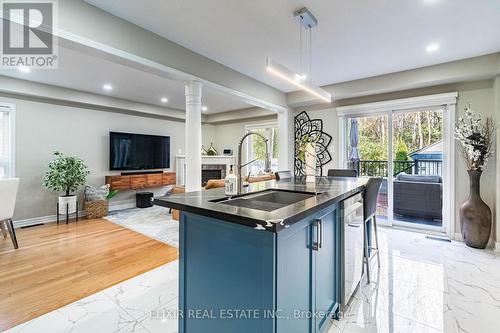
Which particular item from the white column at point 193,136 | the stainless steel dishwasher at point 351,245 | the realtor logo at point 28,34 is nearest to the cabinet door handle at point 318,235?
the stainless steel dishwasher at point 351,245

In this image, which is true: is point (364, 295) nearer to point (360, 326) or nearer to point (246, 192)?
point (360, 326)

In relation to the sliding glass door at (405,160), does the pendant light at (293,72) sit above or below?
above

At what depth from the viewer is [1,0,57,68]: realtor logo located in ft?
6.02

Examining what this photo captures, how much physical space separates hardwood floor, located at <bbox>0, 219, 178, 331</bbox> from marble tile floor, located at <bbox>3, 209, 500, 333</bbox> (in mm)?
204

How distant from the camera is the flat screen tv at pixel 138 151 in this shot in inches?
218

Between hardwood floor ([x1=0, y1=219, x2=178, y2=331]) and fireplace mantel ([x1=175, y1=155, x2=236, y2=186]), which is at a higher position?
fireplace mantel ([x1=175, y1=155, x2=236, y2=186])

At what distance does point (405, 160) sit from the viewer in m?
4.29

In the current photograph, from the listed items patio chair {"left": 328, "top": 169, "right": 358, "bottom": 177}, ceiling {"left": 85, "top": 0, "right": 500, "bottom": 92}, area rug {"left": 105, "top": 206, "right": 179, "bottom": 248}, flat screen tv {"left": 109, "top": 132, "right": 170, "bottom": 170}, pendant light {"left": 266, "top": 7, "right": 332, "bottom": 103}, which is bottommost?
area rug {"left": 105, "top": 206, "right": 179, "bottom": 248}

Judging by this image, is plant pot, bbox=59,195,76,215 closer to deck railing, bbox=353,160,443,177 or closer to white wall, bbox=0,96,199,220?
white wall, bbox=0,96,199,220

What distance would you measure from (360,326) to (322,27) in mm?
2780

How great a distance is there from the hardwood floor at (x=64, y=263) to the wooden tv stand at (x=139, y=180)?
134cm

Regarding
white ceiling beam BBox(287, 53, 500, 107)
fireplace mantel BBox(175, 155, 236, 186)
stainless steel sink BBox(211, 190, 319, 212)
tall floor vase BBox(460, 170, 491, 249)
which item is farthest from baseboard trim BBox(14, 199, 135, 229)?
tall floor vase BBox(460, 170, 491, 249)

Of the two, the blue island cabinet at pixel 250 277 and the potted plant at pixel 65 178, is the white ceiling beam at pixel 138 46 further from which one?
the potted plant at pixel 65 178

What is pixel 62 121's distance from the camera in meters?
4.85
